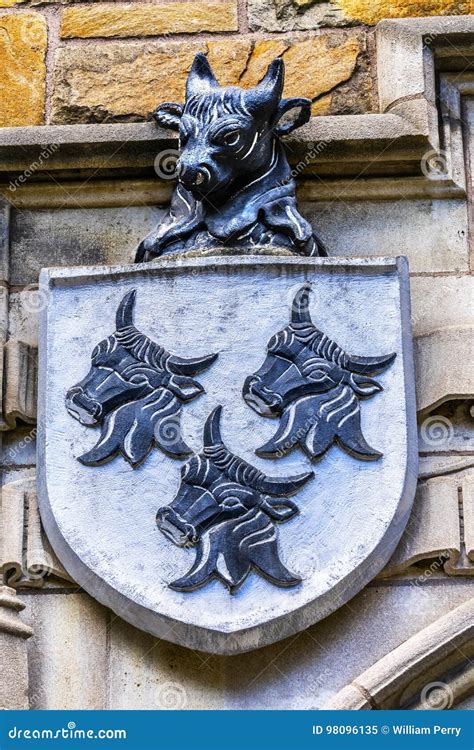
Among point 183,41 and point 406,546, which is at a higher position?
point 183,41

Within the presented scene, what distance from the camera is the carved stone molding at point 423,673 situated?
13.9ft

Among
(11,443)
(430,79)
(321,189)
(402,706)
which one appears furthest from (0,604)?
(430,79)

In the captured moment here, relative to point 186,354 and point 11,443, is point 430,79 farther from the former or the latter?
point 11,443

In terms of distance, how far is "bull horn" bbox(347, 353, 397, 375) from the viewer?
174 inches

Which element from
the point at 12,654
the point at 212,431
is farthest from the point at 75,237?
the point at 12,654

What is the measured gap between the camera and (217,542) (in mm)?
4281

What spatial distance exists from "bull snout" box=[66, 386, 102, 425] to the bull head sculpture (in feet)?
1.10

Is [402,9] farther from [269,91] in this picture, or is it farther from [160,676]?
[160,676]

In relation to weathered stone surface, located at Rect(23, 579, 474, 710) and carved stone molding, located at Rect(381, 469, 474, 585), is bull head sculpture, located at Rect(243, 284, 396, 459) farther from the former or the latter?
weathered stone surface, located at Rect(23, 579, 474, 710)

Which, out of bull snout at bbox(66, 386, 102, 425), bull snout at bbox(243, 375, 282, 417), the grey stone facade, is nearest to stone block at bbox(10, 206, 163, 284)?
the grey stone facade

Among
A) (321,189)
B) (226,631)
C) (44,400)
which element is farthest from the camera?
(321,189)

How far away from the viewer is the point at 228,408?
4.42 metres

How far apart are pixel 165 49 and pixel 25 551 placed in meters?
1.38

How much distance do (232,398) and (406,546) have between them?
0.50 m
